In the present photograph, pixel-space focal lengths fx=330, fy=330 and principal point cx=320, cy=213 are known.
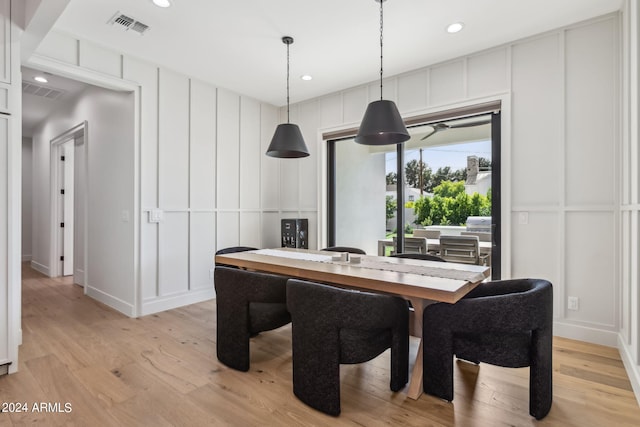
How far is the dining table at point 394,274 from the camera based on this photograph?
1791 millimetres

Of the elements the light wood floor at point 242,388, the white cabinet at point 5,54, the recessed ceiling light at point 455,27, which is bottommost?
the light wood floor at point 242,388

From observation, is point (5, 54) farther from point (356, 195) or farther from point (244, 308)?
point (356, 195)

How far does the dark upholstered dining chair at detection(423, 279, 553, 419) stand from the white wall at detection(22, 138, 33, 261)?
8.29 m

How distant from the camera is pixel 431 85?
362cm


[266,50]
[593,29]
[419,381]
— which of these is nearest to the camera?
[419,381]

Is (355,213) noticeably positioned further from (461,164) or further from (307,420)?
(307,420)

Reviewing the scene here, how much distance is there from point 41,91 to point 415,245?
17.4 ft

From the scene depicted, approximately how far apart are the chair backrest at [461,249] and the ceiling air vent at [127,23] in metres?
3.55

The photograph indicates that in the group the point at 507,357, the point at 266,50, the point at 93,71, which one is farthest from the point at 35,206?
the point at 507,357

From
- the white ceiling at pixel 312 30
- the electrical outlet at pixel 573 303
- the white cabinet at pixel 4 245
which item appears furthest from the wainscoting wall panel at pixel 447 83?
the white cabinet at pixel 4 245

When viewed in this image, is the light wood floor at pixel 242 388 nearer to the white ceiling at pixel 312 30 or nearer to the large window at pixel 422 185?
the large window at pixel 422 185

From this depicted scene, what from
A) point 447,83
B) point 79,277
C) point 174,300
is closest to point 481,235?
point 447,83

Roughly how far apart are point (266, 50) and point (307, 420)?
317cm

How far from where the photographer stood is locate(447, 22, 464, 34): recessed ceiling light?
2816mm
